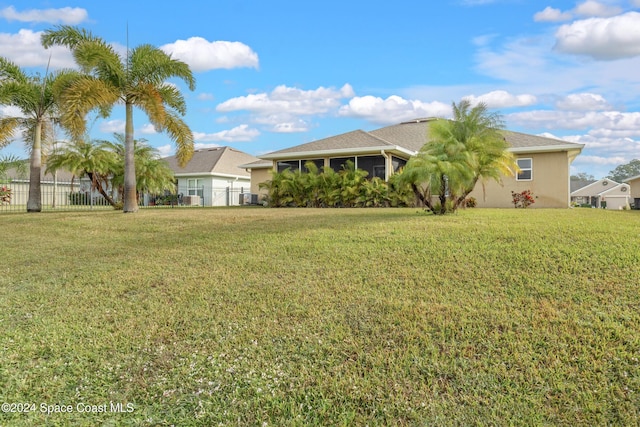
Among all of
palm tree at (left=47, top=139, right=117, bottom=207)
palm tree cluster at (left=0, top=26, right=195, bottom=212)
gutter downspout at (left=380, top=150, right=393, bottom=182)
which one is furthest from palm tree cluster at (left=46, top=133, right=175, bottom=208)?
gutter downspout at (left=380, top=150, right=393, bottom=182)

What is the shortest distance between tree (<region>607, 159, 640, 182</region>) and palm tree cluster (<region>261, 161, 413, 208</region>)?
93342 mm

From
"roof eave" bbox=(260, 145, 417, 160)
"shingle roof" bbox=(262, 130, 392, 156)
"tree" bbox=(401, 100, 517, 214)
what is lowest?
"tree" bbox=(401, 100, 517, 214)

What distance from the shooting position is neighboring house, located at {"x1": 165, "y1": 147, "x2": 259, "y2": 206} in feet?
103

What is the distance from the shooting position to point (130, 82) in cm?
1512

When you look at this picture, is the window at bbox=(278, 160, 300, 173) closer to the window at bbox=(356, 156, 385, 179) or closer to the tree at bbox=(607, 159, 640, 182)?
the window at bbox=(356, 156, 385, 179)

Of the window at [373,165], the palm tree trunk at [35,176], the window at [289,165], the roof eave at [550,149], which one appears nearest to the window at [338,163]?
the window at [373,165]

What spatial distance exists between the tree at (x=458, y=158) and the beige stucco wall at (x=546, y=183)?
7.26 meters

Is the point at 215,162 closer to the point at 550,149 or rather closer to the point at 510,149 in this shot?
the point at 510,149

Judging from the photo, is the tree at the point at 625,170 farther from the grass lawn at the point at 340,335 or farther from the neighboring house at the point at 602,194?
the grass lawn at the point at 340,335

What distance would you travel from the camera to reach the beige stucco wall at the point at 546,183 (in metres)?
18.8

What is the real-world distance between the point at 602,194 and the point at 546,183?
128 feet

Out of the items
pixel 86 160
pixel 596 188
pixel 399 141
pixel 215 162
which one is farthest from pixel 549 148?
pixel 596 188

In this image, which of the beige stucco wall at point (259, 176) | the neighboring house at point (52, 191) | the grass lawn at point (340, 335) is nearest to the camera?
the grass lawn at point (340, 335)

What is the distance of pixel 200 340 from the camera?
4324mm
